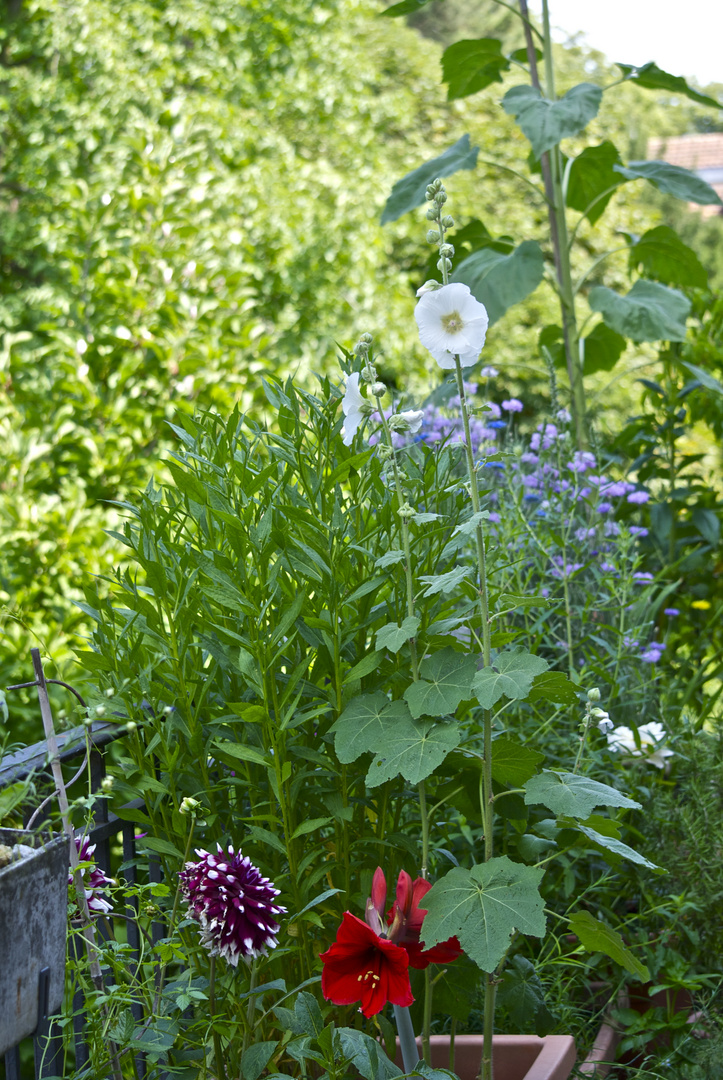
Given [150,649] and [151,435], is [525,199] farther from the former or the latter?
[150,649]

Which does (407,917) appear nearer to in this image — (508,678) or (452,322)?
(508,678)

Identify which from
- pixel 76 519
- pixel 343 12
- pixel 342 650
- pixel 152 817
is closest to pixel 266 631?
pixel 342 650

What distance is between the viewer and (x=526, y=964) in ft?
3.64

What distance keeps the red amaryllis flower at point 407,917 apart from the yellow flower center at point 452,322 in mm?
571

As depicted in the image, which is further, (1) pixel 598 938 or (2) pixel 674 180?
(2) pixel 674 180

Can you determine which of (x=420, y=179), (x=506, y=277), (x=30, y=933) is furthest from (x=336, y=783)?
(x=420, y=179)

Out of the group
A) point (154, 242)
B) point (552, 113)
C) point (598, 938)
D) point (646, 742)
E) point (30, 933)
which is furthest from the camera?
point (154, 242)

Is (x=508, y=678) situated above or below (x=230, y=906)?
above

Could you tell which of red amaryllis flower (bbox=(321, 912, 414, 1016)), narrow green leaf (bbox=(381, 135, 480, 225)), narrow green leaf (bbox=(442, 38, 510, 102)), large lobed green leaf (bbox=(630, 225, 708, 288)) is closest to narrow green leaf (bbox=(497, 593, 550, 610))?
red amaryllis flower (bbox=(321, 912, 414, 1016))

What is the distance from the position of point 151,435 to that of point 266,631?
204 cm

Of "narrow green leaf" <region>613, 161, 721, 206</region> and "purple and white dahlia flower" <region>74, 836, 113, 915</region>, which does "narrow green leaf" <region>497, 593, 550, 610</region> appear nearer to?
"purple and white dahlia flower" <region>74, 836, 113, 915</region>

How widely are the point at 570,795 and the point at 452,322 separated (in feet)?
1.68

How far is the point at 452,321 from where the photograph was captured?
3.21ft

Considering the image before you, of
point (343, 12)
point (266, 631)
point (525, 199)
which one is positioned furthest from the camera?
point (525, 199)
